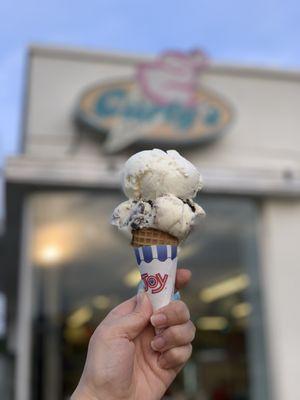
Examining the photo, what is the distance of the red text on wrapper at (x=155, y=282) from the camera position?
6.28ft

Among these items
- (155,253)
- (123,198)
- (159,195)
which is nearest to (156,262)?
(155,253)

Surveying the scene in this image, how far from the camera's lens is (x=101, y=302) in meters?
7.91

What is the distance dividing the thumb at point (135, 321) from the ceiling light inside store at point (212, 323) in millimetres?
6739

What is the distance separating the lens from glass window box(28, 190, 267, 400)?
7.40 m

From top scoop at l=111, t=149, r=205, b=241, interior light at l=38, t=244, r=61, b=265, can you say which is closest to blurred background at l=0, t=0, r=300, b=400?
interior light at l=38, t=244, r=61, b=265

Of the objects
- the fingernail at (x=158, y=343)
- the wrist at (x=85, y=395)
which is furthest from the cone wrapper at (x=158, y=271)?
the wrist at (x=85, y=395)

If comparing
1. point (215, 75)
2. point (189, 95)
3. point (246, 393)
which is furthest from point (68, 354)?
point (215, 75)

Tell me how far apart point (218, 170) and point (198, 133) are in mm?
590

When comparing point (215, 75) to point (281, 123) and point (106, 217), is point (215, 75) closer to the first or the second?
point (281, 123)

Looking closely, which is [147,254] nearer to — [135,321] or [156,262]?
[156,262]

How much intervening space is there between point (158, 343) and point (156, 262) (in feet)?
0.92

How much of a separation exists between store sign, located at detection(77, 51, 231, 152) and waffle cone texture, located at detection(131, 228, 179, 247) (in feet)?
17.3

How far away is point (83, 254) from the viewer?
302 inches

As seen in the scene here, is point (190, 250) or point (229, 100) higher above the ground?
point (229, 100)
